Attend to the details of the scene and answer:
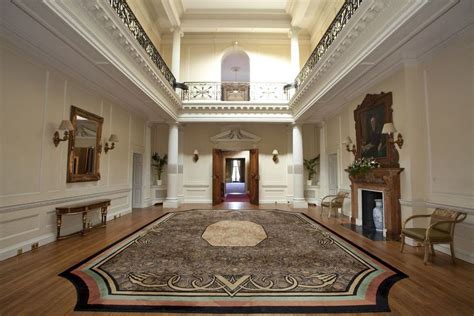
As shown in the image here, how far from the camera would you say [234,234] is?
Answer: 4.89 metres

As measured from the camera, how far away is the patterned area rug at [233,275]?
2.34 metres

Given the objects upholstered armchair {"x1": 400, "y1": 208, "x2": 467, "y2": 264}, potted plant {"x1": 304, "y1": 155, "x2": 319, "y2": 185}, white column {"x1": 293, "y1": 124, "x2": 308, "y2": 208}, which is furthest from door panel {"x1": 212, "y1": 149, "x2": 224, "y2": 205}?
upholstered armchair {"x1": 400, "y1": 208, "x2": 467, "y2": 264}

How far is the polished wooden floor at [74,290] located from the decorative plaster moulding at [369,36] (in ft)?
11.2

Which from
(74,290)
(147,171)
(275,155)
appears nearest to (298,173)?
(275,155)

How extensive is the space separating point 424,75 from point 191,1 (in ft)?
26.7

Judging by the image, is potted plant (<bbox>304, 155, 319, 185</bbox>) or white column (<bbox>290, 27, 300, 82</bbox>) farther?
potted plant (<bbox>304, 155, 319, 185</bbox>)

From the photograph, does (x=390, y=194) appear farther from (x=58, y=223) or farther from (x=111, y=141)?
(x=111, y=141)

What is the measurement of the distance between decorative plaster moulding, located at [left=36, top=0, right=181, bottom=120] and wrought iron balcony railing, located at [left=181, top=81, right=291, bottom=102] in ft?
10.1

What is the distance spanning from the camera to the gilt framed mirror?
492 cm

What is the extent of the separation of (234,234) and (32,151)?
13.5 feet

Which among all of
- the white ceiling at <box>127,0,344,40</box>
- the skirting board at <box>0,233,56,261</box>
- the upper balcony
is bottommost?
the skirting board at <box>0,233,56,261</box>

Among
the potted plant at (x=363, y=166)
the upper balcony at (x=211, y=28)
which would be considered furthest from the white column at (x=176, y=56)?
the potted plant at (x=363, y=166)

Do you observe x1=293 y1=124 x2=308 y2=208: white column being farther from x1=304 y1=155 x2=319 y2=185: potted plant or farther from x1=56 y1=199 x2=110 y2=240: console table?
x1=56 y1=199 x2=110 y2=240: console table

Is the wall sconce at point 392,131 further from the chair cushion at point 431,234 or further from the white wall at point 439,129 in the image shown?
the chair cushion at point 431,234
